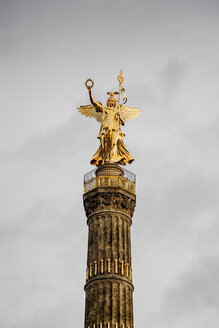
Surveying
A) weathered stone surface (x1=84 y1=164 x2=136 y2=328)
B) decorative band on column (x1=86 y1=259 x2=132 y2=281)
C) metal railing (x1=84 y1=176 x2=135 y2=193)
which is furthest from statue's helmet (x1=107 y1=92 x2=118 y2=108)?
decorative band on column (x1=86 y1=259 x2=132 y2=281)

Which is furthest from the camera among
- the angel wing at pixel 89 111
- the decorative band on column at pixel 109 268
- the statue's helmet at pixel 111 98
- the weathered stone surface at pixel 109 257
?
the angel wing at pixel 89 111

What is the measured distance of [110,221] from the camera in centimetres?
4459

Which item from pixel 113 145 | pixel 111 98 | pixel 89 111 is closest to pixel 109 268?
pixel 113 145

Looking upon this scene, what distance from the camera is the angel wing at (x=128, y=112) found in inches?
2063

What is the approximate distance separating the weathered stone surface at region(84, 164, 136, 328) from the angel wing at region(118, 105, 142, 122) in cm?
670

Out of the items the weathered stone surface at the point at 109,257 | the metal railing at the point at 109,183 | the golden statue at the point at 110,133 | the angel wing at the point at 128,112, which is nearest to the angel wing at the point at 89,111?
the golden statue at the point at 110,133

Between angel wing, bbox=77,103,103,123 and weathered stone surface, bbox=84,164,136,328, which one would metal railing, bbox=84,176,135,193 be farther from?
angel wing, bbox=77,103,103,123

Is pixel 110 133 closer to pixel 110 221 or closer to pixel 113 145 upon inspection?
pixel 113 145

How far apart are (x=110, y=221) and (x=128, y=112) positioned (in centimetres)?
1283

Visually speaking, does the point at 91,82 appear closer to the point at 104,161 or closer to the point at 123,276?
the point at 104,161

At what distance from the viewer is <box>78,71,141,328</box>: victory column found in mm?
40188

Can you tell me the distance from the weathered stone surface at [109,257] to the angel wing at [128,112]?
670 centimetres

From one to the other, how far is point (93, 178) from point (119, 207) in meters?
3.69

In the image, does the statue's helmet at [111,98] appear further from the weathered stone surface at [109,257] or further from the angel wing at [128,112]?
the weathered stone surface at [109,257]
